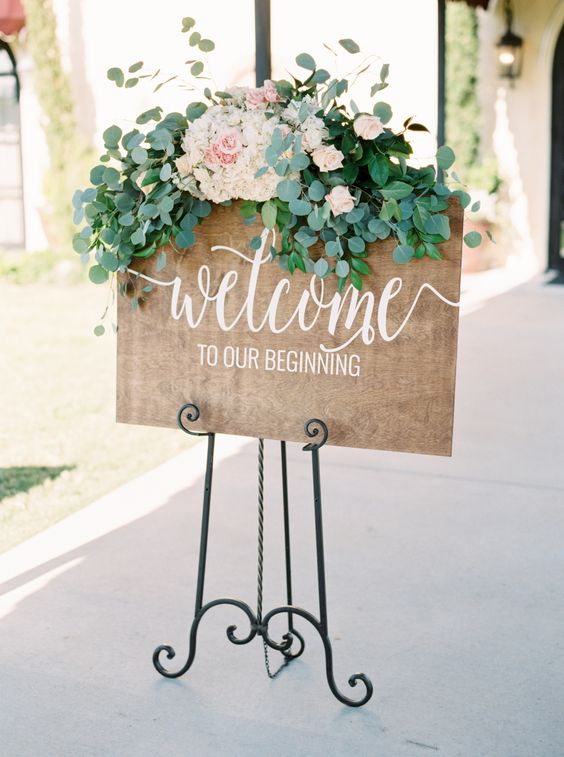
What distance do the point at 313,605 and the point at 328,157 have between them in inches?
62.6

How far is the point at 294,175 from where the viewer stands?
2299 mm

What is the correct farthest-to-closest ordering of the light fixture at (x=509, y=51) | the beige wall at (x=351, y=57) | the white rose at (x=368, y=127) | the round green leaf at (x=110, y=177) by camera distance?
1. the beige wall at (x=351, y=57)
2. the light fixture at (x=509, y=51)
3. the round green leaf at (x=110, y=177)
4. the white rose at (x=368, y=127)

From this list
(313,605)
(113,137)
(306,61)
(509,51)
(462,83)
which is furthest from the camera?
(462,83)

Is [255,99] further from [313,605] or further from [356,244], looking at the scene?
[313,605]

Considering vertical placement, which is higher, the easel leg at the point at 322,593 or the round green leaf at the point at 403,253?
the round green leaf at the point at 403,253

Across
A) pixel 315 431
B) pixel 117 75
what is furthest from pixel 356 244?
pixel 117 75

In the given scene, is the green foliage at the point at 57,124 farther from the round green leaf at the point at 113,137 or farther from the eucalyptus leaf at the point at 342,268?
the eucalyptus leaf at the point at 342,268

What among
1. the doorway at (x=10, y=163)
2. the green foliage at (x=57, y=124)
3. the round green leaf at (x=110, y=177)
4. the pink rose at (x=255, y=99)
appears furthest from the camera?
the doorway at (x=10, y=163)

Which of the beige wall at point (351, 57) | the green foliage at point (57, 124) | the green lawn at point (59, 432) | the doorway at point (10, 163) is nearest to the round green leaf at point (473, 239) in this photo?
the green lawn at point (59, 432)

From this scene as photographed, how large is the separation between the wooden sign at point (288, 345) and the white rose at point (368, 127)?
0.28 metres

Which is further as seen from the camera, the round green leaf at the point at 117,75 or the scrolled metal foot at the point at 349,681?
the scrolled metal foot at the point at 349,681

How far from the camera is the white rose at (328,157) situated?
2242mm

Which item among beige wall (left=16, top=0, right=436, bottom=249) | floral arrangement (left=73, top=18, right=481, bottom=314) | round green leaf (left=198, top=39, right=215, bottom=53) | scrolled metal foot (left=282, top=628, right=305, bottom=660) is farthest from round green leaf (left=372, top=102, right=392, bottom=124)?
beige wall (left=16, top=0, right=436, bottom=249)

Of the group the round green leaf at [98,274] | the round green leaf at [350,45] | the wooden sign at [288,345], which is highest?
the round green leaf at [350,45]
